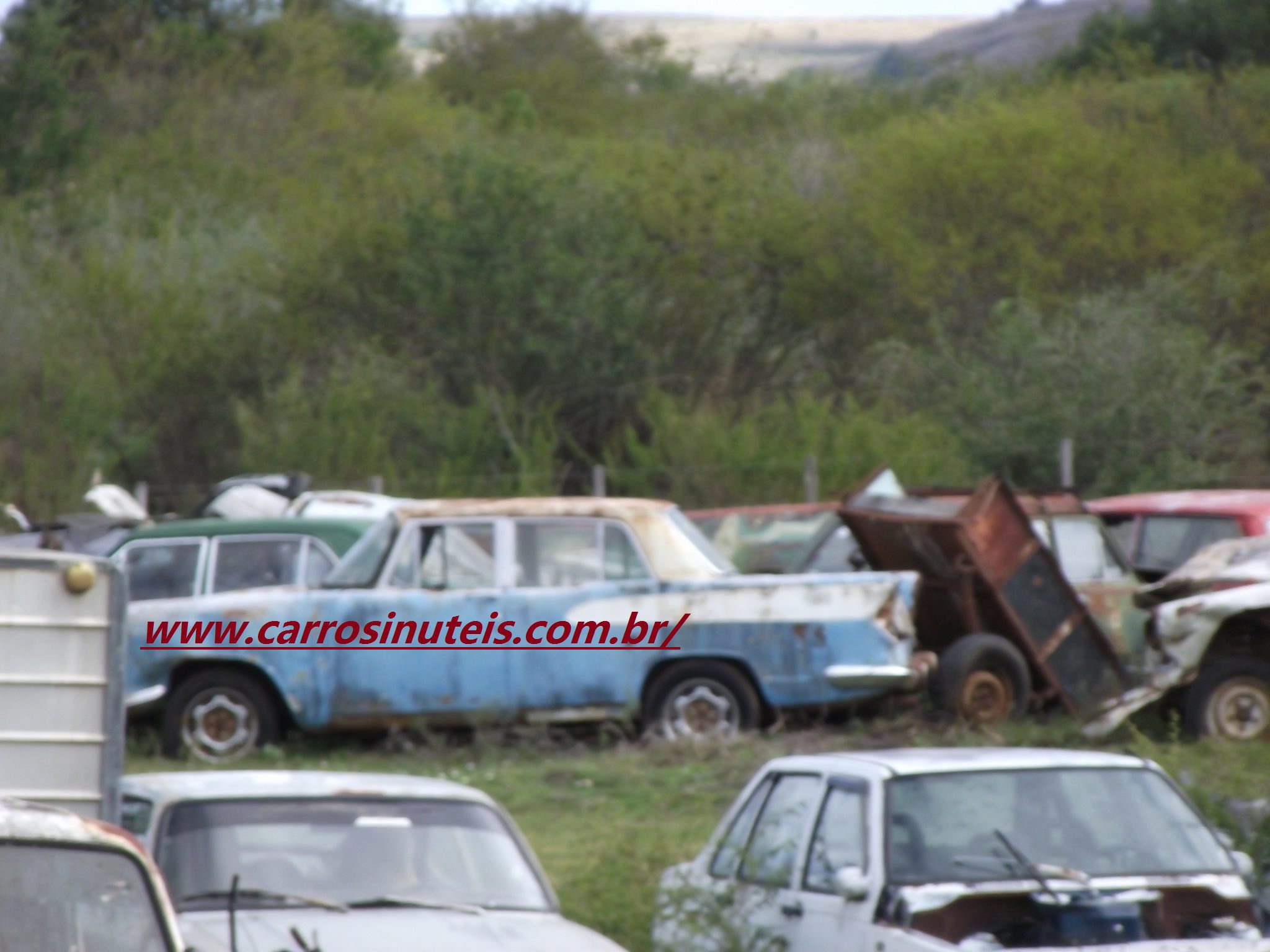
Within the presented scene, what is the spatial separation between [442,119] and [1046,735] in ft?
131

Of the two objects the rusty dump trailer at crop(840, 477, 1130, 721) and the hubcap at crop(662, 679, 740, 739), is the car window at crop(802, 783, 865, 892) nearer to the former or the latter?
the hubcap at crop(662, 679, 740, 739)

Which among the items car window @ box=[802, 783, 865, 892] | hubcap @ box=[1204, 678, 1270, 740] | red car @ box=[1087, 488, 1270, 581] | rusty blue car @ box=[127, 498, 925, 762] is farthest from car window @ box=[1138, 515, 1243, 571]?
car window @ box=[802, 783, 865, 892]

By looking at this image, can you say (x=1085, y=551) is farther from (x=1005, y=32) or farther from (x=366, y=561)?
(x=1005, y=32)

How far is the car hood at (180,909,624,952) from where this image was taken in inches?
213

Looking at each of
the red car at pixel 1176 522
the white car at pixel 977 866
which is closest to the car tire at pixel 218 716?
the white car at pixel 977 866

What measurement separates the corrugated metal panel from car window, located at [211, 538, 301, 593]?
7832 mm

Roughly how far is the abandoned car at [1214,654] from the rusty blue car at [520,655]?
1.46m

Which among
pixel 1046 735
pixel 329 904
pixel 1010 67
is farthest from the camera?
pixel 1010 67

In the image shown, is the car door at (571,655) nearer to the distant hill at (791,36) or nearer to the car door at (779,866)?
the car door at (779,866)

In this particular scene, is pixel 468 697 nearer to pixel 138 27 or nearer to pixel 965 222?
pixel 965 222

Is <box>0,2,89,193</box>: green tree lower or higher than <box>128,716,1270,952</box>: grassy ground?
higher

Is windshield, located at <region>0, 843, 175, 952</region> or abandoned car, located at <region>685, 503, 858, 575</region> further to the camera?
abandoned car, located at <region>685, 503, 858, 575</region>

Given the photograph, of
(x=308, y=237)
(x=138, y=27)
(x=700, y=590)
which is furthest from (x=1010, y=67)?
(x=700, y=590)

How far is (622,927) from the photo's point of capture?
24.0 ft
